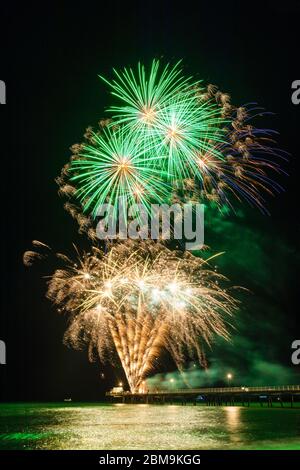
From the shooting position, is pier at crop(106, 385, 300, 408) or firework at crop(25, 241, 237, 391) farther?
pier at crop(106, 385, 300, 408)

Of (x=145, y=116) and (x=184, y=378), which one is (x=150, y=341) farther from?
(x=184, y=378)

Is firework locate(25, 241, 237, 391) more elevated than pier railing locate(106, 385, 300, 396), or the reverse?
firework locate(25, 241, 237, 391)

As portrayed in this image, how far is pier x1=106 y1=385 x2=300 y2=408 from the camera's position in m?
64.0

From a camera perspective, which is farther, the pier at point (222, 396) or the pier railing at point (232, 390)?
the pier at point (222, 396)

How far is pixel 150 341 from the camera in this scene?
51375mm

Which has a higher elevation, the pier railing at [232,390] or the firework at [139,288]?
the firework at [139,288]

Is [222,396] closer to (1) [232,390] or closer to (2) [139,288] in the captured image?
(1) [232,390]

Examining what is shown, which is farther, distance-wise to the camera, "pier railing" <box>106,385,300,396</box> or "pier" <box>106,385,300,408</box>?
"pier" <box>106,385,300,408</box>

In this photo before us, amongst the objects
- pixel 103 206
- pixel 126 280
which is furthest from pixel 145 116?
pixel 126 280

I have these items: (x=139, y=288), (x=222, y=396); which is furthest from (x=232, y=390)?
(x=139, y=288)

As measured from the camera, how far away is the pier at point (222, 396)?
6400 centimetres

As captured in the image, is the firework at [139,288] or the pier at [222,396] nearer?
the firework at [139,288]

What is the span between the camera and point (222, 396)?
71125mm

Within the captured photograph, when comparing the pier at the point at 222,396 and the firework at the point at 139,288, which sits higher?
the firework at the point at 139,288
